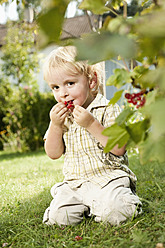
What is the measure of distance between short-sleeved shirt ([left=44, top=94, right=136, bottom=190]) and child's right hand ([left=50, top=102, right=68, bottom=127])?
13 cm

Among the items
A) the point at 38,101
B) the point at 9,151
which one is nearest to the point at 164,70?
the point at 38,101

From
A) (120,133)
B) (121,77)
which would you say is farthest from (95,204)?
(121,77)

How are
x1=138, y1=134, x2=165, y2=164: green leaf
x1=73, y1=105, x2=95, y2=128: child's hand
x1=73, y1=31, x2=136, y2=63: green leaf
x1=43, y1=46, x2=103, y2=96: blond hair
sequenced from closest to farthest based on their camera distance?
x1=73, y1=31, x2=136, y2=63: green leaf, x1=138, y1=134, x2=165, y2=164: green leaf, x1=73, y1=105, x2=95, y2=128: child's hand, x1=43, y1=46, x2=103, y2=96: blond hair

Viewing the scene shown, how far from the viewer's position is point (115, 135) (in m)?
0.89

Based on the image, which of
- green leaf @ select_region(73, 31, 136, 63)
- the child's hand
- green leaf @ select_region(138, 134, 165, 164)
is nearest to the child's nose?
the child's hand

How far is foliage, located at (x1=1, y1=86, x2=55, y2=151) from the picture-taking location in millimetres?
6406

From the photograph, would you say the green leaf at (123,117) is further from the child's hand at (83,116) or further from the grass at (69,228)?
the child's hand at (83,116)

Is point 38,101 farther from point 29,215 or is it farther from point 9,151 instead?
point 29,215

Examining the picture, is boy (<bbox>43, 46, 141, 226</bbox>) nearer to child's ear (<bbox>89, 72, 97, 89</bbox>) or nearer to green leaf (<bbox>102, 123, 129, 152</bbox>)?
child's ear (<bbox>89, 72, 97, 89</bbox>)

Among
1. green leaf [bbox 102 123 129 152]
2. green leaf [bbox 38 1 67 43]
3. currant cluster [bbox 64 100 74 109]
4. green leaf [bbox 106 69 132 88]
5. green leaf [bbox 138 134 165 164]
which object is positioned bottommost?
currant cluster [bbox 64 100 74 109]

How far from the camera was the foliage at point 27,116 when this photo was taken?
6.41 metres

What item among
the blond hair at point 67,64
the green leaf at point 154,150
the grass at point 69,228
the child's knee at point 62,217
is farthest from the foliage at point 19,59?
the green leaf at point 154,150

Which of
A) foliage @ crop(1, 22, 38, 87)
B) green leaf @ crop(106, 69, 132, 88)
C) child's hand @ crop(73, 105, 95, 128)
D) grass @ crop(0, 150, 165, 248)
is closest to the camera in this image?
green leaf @ crop(106, 69, 132, 88)

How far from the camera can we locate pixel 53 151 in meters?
2.04
